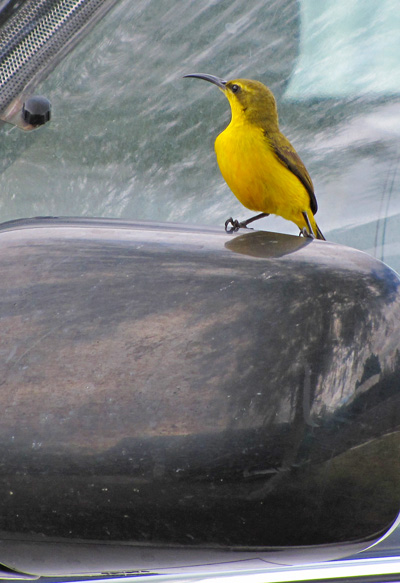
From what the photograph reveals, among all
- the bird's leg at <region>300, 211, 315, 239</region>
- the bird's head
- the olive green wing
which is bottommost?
the bird's leg at <region>300, 211, 315, 239</region>

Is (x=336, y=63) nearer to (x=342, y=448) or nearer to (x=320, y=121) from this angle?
(x=320, y=121)

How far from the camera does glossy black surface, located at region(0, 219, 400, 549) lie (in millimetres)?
761

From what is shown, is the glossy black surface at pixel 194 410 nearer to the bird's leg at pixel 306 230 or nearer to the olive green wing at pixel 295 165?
the bird's leg at pixel 306 230

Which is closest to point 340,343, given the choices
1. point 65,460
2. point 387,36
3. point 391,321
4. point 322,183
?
point 391,321

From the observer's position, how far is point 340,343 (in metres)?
0.79

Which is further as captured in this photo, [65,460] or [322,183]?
[322,183]

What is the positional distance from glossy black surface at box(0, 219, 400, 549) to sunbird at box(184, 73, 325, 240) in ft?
2.41

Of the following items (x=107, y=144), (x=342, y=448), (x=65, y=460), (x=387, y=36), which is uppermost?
(x=387, y=36)

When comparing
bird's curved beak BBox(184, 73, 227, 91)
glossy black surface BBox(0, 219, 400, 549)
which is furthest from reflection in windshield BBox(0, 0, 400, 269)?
glossy black surface BBox(0, 219, 400, 549)

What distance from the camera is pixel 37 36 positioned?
128 cm

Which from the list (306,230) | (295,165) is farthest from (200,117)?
(306,230)

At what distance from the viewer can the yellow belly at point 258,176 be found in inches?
61.4

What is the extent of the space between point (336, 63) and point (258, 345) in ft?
3.44

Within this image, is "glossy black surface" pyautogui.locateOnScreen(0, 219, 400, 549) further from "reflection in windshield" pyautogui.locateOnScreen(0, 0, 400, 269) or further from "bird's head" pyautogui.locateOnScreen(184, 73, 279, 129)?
"bird's head" pyautogui.locateOnScreen(184, 73, 279, 129)
